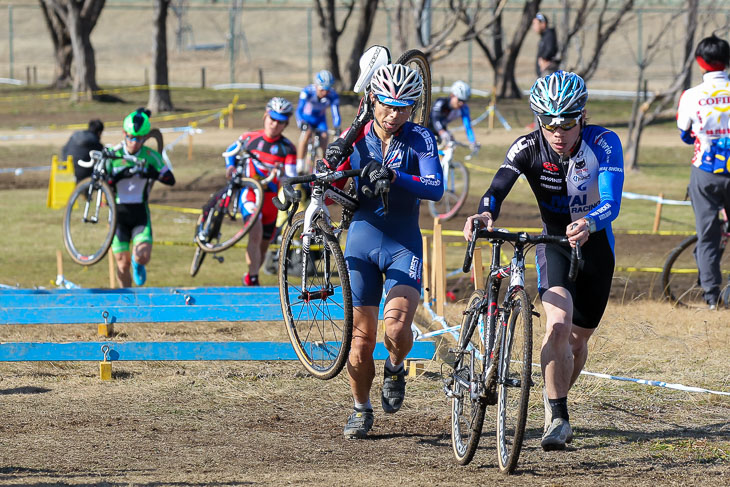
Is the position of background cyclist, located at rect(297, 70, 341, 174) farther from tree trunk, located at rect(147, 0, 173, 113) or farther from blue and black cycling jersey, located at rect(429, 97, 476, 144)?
tree trunk, located at rect(147, 0, 173, 113)

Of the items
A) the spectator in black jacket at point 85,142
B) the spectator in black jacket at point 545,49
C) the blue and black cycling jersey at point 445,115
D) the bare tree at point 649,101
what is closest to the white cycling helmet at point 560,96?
the spectator in black jacket at point 85,142

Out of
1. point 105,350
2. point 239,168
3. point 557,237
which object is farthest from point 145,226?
point 557,237

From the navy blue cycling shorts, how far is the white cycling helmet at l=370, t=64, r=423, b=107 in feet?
2.60

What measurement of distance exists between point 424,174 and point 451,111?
11.8 metres

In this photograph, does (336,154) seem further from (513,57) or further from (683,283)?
(513,57)

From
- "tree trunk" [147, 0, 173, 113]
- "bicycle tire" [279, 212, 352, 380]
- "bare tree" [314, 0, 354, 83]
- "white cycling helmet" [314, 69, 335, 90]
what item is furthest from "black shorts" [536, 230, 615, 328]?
→ "bare tree" [314, 0, 354, 83]

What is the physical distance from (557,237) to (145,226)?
6362 mm

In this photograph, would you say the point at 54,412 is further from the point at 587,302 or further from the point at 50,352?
the point at 587,302

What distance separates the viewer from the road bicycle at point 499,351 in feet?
18.3

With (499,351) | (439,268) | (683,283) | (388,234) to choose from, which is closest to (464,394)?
(499,351)

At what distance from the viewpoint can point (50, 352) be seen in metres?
7.73

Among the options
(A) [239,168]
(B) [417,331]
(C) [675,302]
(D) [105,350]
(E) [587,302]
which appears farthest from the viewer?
(A) [239,168]

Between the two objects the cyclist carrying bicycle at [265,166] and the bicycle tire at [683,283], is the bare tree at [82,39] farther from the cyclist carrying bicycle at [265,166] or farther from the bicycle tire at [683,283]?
the bicycle tire at [683,283]

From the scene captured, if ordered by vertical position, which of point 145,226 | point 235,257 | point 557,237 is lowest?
point 235,257
